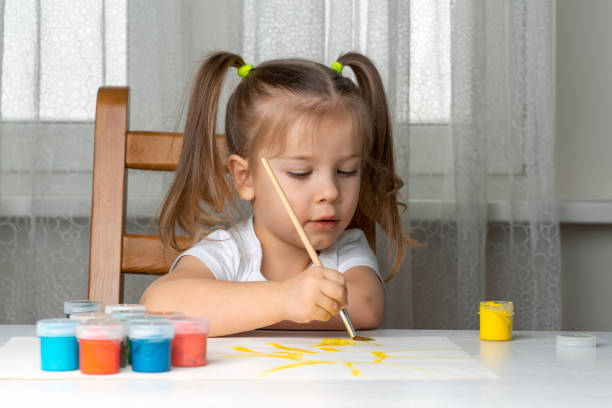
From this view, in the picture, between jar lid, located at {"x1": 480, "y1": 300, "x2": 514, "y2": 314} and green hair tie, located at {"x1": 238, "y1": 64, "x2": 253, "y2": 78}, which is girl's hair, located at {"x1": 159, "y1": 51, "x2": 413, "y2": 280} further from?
jar lid, located at {"x1": 480, "y1": 300, "x2": 514, "y2": 314}

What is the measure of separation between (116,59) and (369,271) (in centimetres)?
71

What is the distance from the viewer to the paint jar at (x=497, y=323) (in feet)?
2.69

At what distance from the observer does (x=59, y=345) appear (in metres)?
0.61

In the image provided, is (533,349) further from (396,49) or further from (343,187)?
(396,49)

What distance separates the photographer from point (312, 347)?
0.74m

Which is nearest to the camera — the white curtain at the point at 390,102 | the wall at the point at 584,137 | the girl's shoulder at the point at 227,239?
the girl's shoulder at the point at 227,239

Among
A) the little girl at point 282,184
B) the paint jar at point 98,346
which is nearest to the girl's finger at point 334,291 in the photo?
the little girl at point 282,184

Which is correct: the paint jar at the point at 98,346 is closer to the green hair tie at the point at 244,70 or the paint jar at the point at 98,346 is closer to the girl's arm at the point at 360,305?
the girl's arm at the point at 360,305

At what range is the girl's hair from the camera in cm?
103

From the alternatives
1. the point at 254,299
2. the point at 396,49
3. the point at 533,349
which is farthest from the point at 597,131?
the point at 254,299

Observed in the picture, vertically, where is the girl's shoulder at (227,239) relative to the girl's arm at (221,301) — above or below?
above

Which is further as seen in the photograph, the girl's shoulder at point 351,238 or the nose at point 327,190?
the girl's shoulder at point 351,238

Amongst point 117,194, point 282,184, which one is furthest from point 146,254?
point 282,184

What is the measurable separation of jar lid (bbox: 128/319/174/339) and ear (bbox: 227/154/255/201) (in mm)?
490
